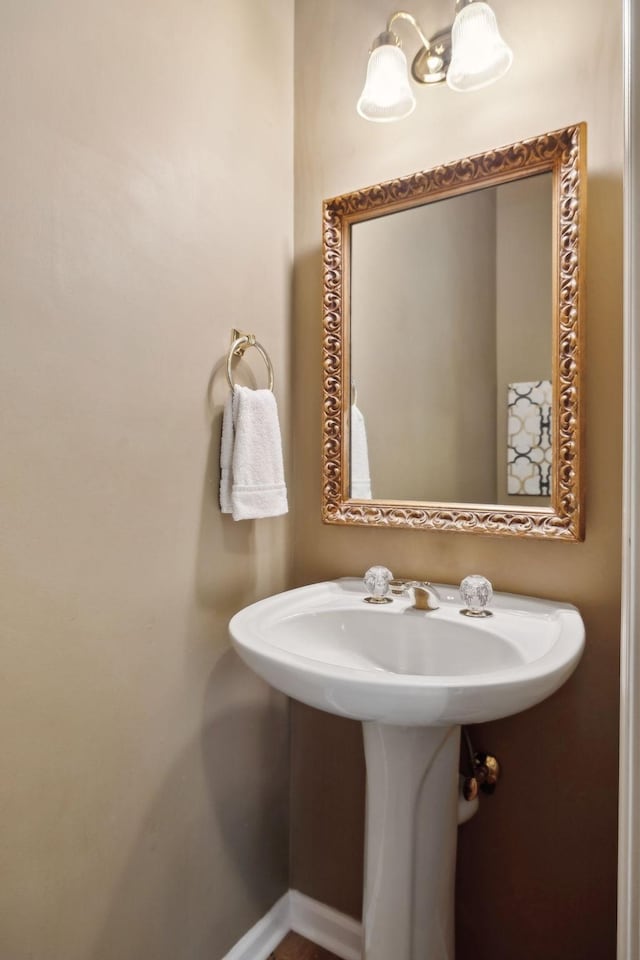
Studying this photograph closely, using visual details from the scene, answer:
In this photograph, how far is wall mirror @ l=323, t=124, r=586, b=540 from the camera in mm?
1015

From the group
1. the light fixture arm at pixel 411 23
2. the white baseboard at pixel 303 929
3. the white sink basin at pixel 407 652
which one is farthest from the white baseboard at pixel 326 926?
the light fixture arm at pixel 411 23

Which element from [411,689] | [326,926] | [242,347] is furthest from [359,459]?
[326,926]

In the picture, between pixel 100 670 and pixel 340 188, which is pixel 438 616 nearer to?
pixel 100 670

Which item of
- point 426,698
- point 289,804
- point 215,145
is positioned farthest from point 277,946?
point 215,145

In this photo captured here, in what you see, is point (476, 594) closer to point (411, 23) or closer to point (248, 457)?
point (248, 457)

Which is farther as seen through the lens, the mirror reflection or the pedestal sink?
the mirror reflection

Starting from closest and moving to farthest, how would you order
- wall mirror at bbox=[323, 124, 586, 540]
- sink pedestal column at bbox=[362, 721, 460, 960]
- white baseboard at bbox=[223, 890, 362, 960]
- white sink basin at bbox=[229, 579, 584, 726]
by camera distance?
white sink basin at bbox=[229, 579, 584, 726] → sink pedestal column at bbox=[362, 721, 460, 960] → wall mirror at bbox=[323, 124, 586, 540] → white baseboard at bbox=[223, 890, 362, 960]

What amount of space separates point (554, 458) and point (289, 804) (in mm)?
1136

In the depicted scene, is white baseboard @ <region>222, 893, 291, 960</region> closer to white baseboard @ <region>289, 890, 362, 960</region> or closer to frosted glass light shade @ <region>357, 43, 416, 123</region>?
white baseboard @ <region>289, 890, 362, 960</region>

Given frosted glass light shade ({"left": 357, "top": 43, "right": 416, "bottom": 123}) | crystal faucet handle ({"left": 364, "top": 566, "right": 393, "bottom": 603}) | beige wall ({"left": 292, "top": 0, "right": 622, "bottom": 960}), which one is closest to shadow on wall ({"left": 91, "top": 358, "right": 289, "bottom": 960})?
beige wall ({"left": 292, "top": 0, "right": 622, "bottom": 960})

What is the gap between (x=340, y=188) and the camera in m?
1.31

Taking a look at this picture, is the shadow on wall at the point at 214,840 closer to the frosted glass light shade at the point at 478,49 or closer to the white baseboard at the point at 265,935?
the white baseboard at the point at 265,935

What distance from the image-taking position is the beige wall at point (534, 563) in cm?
99

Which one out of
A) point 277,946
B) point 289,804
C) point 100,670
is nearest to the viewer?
point 100,670
